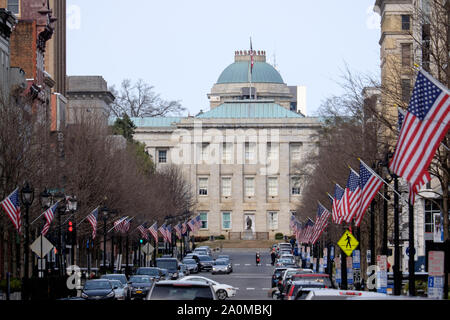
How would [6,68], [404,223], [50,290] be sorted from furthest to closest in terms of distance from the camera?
[404,223] → [6,68] → [50,290]

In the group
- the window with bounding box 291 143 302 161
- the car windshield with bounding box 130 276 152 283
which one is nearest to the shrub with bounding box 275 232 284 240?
the window with bounding box 291 143 302 161

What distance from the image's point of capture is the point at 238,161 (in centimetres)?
16725

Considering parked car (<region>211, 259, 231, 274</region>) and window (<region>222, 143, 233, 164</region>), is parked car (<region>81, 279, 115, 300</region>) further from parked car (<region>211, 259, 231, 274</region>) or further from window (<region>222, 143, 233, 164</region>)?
window (<region>222, 143, 233, 164</region>)

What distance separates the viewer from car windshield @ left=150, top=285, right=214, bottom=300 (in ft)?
76.2

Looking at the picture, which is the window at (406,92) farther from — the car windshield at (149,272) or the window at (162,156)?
the window at (162,156)

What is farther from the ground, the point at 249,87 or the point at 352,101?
the point at 249,87

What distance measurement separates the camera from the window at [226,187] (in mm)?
169125

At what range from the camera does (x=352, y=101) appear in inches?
2068

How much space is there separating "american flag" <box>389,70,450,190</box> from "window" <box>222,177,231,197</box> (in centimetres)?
14410

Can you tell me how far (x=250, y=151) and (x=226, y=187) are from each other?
6.55 m

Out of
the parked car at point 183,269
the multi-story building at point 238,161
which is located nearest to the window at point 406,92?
the parked car at point 183,269

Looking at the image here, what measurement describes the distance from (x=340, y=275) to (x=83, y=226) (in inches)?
901

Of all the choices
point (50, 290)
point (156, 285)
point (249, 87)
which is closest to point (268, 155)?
point (249, 87)
